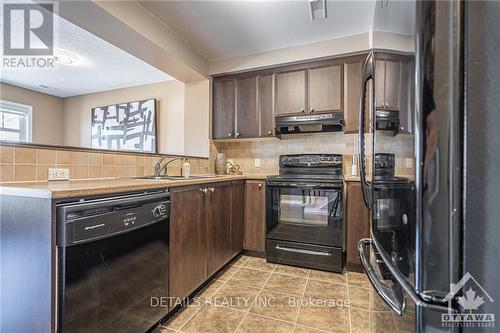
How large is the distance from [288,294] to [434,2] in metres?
1.98

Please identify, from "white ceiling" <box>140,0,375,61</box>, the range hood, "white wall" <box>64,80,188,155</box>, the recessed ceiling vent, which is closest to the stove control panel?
the range hood

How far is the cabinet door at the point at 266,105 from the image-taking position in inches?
112

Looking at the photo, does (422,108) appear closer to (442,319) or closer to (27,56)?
(442,319)

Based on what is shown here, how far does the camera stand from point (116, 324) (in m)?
1.14

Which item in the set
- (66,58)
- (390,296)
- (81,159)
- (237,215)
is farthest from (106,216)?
(66,58)

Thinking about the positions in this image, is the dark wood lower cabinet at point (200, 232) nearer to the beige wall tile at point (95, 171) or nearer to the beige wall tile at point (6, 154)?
the beige wall tile at point (95, 171)

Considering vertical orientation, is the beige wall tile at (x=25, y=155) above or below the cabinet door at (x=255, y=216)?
above

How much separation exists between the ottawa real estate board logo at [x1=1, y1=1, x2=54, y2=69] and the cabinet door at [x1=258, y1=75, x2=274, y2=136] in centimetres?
200

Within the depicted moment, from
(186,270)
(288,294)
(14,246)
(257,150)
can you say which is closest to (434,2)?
(14,246)

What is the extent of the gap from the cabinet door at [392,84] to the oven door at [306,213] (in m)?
1.64

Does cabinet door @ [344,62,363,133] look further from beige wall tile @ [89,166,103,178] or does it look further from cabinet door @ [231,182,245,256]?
beige wall tile @ [89,166,103,178]

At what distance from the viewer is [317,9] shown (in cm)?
206

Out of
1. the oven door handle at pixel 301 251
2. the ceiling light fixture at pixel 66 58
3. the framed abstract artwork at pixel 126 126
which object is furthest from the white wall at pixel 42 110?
the oven door handle at pixel 301 251

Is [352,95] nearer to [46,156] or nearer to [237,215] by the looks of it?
[237,215]
